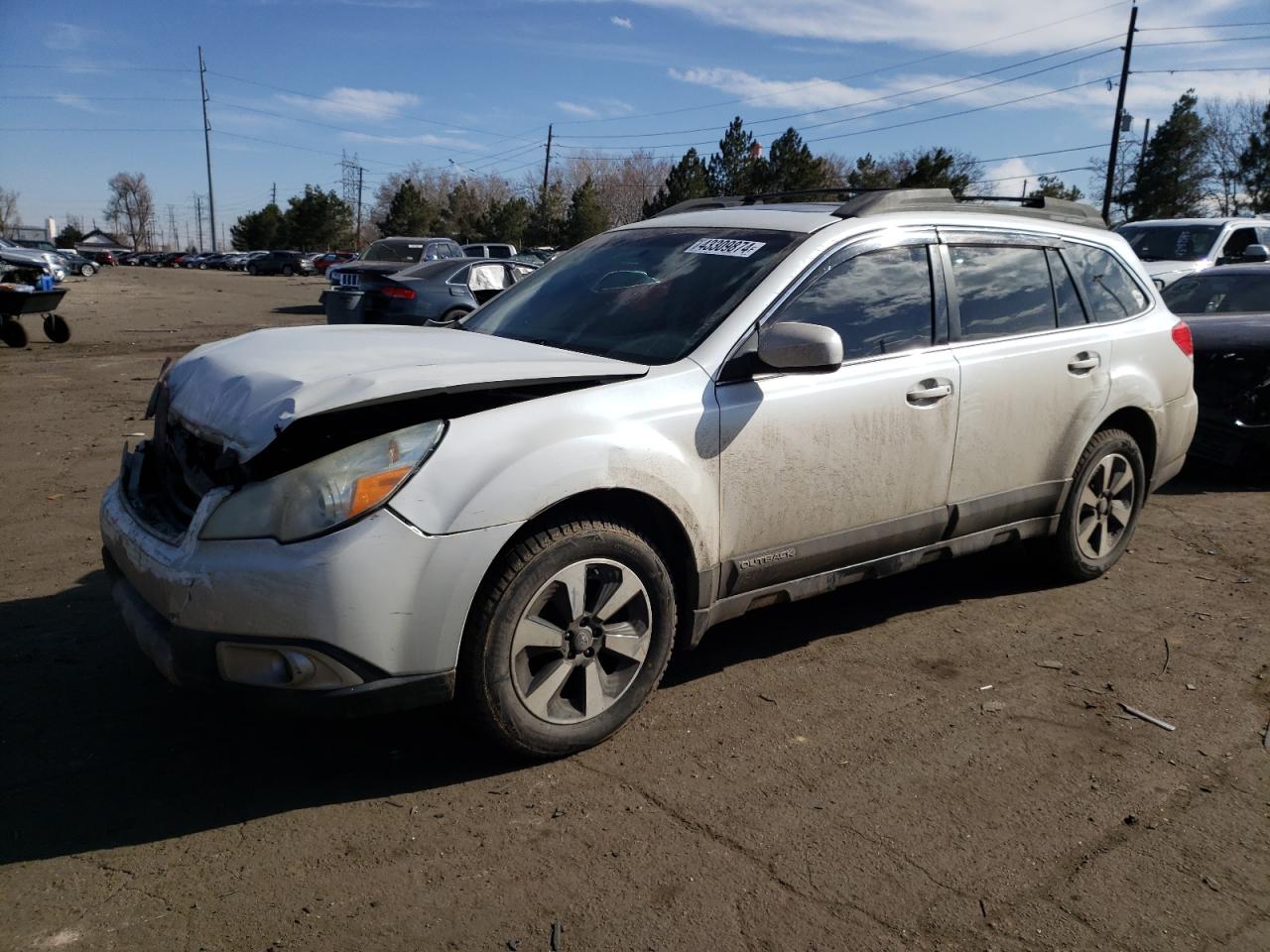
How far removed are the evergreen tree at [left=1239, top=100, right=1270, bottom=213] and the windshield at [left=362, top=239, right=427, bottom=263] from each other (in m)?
46.3

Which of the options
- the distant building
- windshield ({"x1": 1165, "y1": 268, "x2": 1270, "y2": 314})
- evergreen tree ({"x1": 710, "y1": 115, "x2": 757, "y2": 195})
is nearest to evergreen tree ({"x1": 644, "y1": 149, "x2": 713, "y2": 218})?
evergreen tree ({"x1": 710, "y1": 115, "x2": 757, "y2": 195})

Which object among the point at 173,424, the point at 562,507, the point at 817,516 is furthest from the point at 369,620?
the point at 817,516

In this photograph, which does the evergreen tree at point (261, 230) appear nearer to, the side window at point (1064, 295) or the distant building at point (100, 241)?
the distant building at point (100, 241)

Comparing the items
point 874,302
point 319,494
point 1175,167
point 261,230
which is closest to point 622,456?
point 319,494

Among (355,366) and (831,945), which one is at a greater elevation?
(355,366)

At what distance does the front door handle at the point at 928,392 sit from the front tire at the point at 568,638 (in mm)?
1336

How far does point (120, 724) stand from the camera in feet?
11.1

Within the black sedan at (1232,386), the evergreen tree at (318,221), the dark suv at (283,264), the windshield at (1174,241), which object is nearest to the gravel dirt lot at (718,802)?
the black sedan at (1232,386)

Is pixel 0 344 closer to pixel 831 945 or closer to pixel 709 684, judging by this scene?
pixel 709 684

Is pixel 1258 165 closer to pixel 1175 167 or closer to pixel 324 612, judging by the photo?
pixel 1175 167

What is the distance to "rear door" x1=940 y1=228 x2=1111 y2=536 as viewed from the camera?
14.0ft

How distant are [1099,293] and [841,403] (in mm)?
2035

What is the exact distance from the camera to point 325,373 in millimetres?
3076

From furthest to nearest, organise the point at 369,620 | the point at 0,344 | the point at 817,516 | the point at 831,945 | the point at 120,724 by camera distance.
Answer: the point at 0,344 < the point at 817,516 < the point at 120,724 < the point at 369,620 < the point at 831,945
